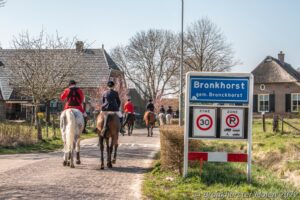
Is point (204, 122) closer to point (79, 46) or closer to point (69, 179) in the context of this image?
point (69, 179)

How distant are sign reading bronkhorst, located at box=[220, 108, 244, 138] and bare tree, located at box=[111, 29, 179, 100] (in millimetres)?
49341

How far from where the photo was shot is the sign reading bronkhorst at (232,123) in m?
9.81

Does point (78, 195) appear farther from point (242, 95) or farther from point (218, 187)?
point (242, 95)

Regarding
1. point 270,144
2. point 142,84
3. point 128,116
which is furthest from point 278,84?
point 270,144

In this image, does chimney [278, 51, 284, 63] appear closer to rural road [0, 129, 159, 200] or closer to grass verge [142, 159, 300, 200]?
rural road [0, 129, 159, 200]

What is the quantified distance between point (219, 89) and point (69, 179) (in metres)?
3.75

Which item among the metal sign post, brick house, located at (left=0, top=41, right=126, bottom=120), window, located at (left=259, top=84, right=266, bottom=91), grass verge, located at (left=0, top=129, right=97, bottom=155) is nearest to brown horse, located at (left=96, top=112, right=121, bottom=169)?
the metal sign post

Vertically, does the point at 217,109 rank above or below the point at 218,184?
above

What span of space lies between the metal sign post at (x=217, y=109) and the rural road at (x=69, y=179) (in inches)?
66.2

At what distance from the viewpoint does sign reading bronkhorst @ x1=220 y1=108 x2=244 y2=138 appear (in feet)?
32.2

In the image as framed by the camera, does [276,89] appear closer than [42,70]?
No

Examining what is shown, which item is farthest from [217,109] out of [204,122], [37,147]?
[37,147]

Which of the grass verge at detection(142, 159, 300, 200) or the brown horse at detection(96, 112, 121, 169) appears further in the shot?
the brown horse at detection(96, 112, 121, 169)

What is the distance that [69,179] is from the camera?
954 centimetres
